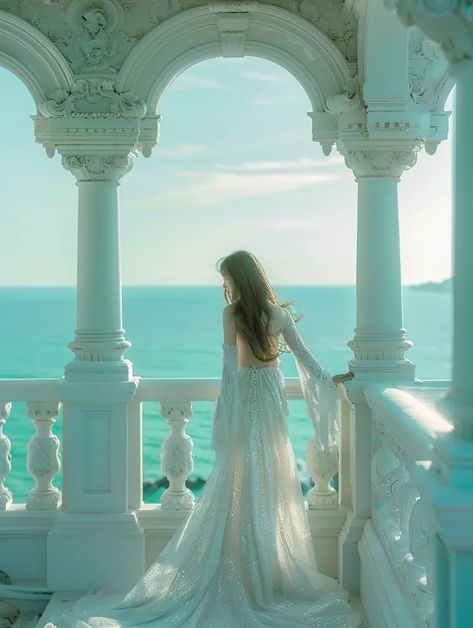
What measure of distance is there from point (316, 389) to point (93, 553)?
5.26 feet

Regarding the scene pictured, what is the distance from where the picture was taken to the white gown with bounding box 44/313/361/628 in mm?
4527

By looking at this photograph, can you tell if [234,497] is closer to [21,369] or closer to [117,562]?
[117,562]

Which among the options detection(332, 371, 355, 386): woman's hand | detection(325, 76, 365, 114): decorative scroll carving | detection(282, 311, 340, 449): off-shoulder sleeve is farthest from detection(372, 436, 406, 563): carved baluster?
detection(325, 76, 365, 114): decorative scroll carving

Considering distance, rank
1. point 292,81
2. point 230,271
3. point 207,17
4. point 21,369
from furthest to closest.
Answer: point 292,81
point 21,369
point 207,17
point 230,271

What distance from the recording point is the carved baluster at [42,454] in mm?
5383

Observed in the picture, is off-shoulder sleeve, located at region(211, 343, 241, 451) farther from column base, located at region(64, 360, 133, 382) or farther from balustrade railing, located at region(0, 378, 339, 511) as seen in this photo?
column base, located at region(64, 360, 133, 382)

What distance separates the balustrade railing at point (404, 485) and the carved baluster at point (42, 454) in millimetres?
1846

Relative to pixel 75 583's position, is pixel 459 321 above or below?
above

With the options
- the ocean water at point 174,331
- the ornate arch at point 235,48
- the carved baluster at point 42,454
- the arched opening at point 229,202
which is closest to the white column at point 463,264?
the ornate arch at point 235,48

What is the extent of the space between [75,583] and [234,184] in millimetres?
40807

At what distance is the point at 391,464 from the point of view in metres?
4.75

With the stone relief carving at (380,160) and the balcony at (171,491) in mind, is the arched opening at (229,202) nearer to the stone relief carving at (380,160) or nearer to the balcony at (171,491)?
the balcony at (171,491)

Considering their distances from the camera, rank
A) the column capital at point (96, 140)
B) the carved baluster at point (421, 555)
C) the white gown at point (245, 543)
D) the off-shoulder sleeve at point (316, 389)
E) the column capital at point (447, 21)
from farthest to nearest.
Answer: the column capital at point (96, 140) → the off-shoulder sleeve at point (316, 389) → the white gown at point (245, 543) → the carved baluster at point (421, 555) → the column capital at point (447, 21)

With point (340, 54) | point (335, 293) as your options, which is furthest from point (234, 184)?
point (340, 54)
